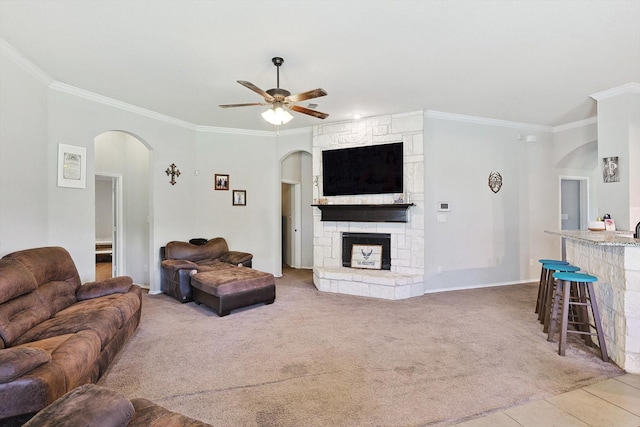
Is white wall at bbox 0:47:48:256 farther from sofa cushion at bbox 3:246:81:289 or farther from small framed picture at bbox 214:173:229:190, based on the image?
small framed picture at bbox 214:173:229:190

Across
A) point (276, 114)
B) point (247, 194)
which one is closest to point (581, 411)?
point (276, 114)

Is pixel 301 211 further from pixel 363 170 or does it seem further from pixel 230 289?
pixel 230 289

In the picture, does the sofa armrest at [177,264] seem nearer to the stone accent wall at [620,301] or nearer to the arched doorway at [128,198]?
the arched doorway at [128,198]

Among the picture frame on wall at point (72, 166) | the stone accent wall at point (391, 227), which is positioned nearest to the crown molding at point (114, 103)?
the picture frame on wall at point (72, 166)

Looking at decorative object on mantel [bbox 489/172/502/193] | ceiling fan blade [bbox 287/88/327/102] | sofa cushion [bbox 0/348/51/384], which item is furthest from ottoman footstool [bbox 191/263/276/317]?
decorative object on mantel [bbox 489/172/502/193]

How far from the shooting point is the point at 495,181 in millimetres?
5430

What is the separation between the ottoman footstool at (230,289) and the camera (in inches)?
156

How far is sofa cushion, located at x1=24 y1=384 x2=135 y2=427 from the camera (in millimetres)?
1138

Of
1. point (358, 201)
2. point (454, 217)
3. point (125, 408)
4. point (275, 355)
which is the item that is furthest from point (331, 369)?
point (454, 217)

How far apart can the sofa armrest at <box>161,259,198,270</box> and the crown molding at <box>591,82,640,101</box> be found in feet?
18.6

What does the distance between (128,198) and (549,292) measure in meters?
6.13

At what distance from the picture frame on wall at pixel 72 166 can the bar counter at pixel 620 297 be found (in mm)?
5260

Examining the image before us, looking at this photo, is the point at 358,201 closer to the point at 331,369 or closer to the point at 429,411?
the point at 331,369

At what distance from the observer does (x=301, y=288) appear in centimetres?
537
